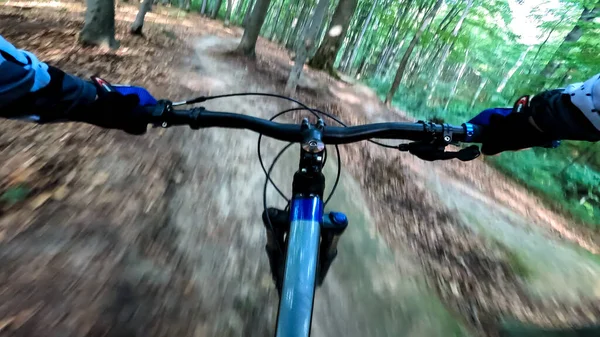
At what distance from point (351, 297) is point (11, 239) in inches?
112

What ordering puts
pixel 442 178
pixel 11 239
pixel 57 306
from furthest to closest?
pixel 442 178, pixel 11 239, pixel 57 306

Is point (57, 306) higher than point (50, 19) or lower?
higher

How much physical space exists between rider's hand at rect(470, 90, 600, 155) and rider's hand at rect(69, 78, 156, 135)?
6.62ft

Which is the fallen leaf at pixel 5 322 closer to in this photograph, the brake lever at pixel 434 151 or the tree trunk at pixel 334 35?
the brake lever at pixel 434 151

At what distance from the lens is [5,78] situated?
1.30m

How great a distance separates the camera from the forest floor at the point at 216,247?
7.89ft

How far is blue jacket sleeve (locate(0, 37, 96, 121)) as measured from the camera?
1.31m

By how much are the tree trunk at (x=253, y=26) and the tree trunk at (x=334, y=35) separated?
2.38 metres

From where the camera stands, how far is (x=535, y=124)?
6.12ft

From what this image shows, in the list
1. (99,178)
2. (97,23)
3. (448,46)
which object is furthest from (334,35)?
(448,46)

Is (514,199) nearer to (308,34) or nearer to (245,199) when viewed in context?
(308,34)

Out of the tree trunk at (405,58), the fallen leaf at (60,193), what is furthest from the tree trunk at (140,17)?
the tree trunk at (405,58)

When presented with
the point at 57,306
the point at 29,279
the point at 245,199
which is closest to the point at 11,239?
the point at 29,279

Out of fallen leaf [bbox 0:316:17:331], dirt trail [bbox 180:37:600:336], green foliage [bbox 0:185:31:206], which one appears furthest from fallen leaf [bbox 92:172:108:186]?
fallen leaf [bbox 0:316:17:331]
